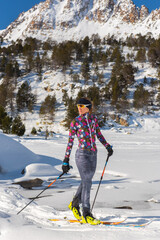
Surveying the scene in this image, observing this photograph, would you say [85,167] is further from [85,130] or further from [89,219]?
[89,219]

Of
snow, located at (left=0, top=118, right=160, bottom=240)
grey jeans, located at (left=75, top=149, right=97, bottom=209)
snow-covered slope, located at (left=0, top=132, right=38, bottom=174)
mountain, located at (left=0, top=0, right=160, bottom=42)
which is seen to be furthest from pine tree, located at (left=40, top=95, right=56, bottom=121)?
mountain, located at (left=0, top=0, right=160, bottom=42)

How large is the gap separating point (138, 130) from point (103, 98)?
10446mm

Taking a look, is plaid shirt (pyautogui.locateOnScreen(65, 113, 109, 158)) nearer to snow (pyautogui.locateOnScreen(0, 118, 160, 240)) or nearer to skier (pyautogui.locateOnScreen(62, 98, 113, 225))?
skier (pyautogui.locateOnScreen(62, 98, 113, 225))

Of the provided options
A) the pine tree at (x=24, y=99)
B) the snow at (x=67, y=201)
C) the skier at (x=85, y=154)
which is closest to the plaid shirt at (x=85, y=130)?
the skier at (x=85, y=154)

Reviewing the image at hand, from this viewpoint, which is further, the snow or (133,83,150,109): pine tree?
(133,83,150,109): pine tree

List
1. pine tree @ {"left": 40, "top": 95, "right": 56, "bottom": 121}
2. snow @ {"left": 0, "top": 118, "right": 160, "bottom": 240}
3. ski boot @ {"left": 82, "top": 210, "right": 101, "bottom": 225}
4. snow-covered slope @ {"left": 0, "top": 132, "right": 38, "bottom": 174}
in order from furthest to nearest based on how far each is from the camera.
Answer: pine tree @ {"left": 40, "top": 95, "right": 56, "bottom": 121} → snow-covered slope @ {"left": 0, "top": 132, "right": 38, "bottom": 174} → ski boot @ {"left": 82, "top": 210, "right": 101, "bottom": 225} → snow @ {"left": 0, "top": 118, "right": 160, "bottom": 240}

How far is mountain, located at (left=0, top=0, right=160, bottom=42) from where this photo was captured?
376 ft

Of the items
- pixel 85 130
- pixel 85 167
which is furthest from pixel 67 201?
pixel 85 130

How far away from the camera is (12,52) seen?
5666cm

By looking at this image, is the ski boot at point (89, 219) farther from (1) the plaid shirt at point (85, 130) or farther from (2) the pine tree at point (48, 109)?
(2) the pine tree at point (48, 109)

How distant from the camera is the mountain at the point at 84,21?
114562 mm

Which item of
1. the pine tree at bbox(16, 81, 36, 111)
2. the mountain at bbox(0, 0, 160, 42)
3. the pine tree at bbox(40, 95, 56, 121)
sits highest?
the mountain at bbox(0, 0, 160, 42)

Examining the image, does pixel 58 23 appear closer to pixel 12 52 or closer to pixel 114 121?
pixel 12 52

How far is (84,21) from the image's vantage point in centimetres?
13388
